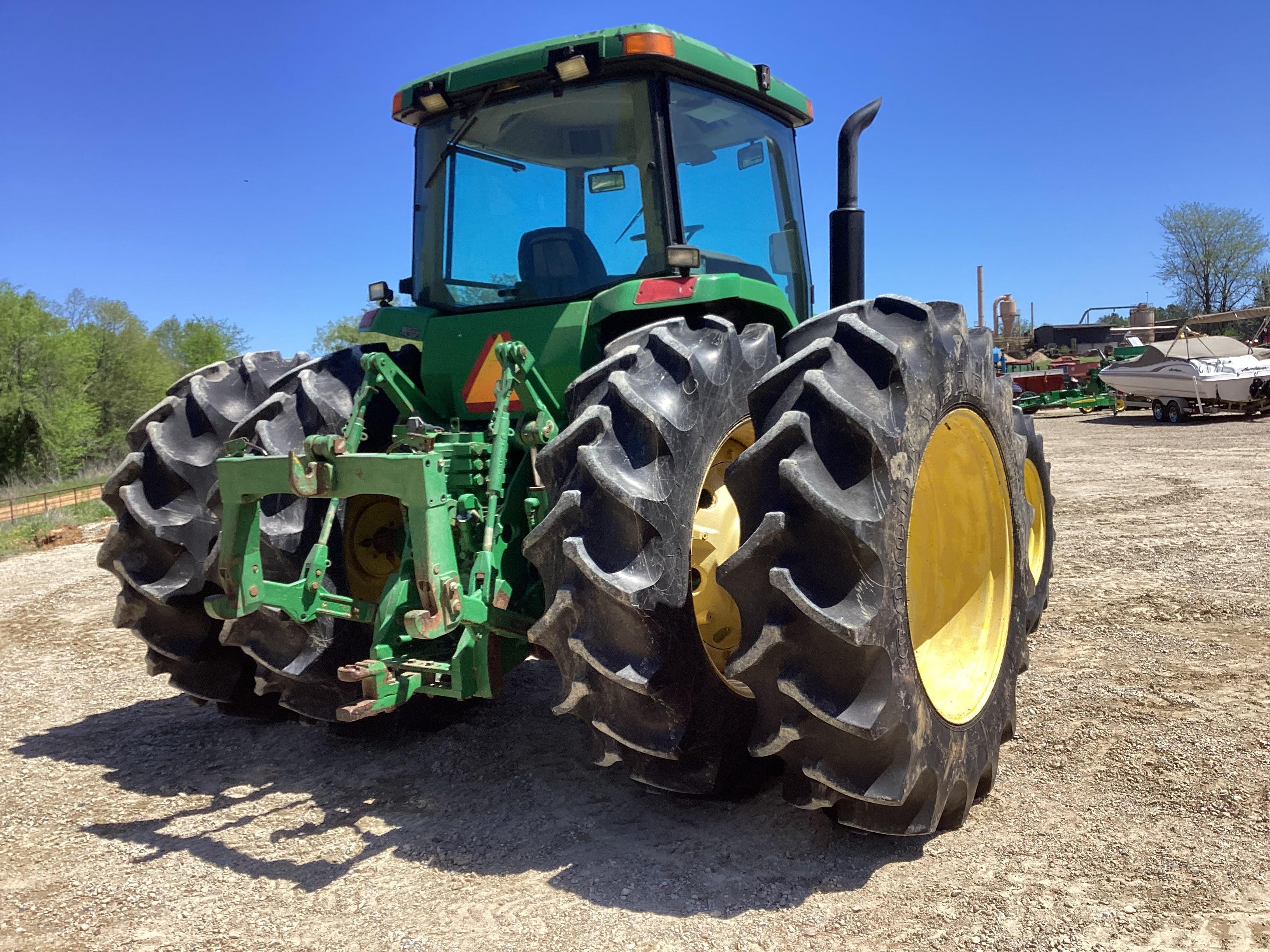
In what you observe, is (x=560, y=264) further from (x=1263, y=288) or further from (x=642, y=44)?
(x=1263, y=288)

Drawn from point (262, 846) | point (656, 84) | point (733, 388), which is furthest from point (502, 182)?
point (262, 846)

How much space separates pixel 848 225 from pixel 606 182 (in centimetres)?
103

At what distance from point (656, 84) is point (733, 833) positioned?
242 cm

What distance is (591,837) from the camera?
9.40ft

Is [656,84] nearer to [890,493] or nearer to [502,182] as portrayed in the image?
[502,182]

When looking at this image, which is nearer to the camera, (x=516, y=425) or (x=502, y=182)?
(x=516, y=425)

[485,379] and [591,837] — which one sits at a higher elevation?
[485,379]

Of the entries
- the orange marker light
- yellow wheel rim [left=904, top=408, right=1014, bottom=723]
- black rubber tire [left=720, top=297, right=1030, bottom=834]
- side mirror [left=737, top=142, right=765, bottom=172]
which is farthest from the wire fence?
black rubber tire [left=720, top=297, right=1030, bottom=834]

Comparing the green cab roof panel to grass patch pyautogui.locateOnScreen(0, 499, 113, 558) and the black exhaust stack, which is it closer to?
the black exhaust stack

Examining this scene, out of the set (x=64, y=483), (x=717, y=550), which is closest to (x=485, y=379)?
(x=717, y=550)

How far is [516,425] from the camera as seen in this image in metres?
3.22

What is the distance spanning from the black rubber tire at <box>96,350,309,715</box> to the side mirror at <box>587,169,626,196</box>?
1.62 meters

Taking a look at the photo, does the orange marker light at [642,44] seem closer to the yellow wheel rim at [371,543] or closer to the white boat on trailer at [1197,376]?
the yellow wheel rim at [371,543]

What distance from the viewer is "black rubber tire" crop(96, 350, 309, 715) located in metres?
3.62
